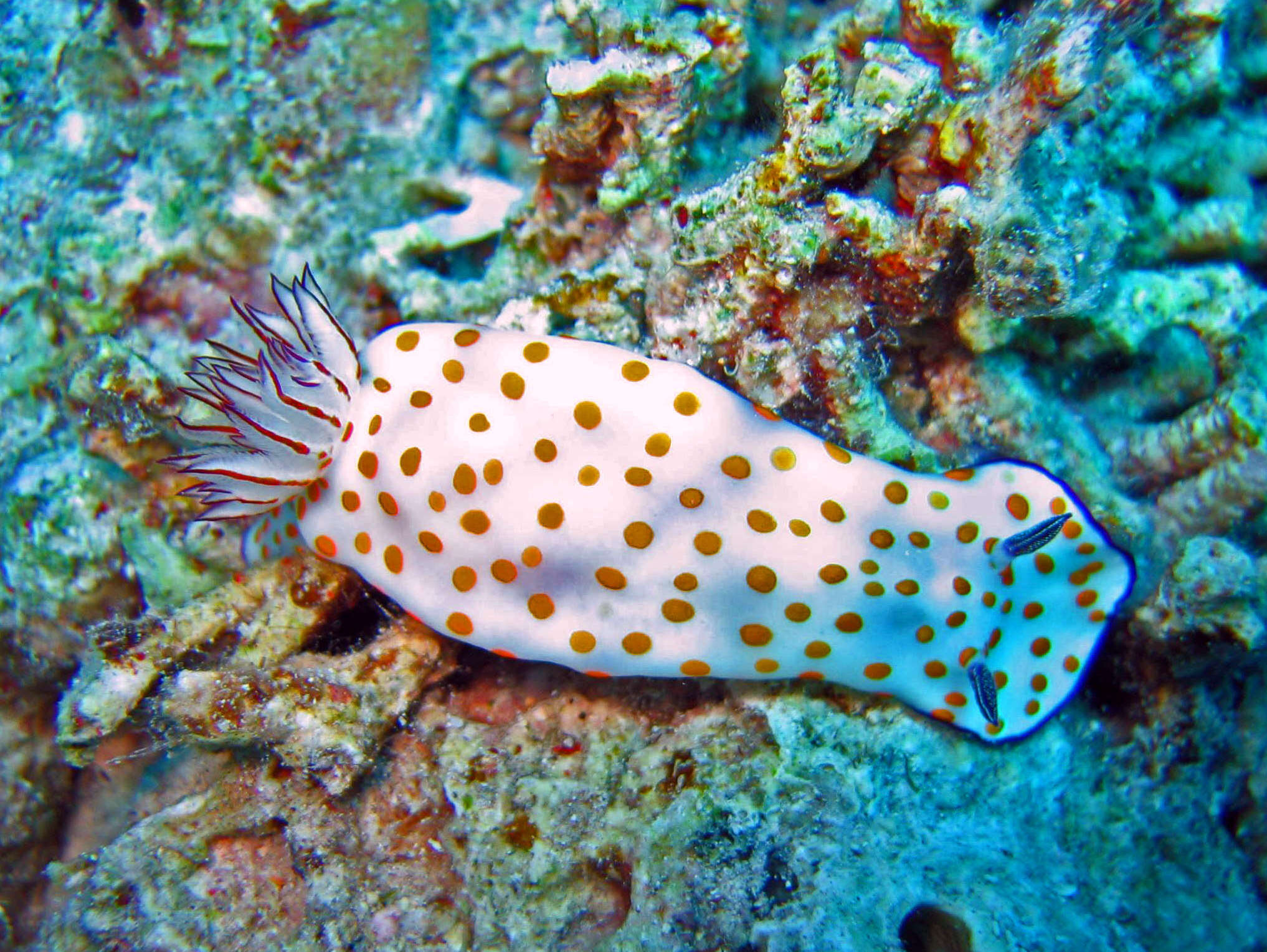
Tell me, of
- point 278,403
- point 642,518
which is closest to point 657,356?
point 642,518

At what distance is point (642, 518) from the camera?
279 centimetres

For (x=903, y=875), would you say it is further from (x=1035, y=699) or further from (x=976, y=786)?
(x=1035, y=699)

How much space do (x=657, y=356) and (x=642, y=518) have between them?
2.51 ft

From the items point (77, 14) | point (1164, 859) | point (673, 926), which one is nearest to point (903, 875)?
point (673, 926)

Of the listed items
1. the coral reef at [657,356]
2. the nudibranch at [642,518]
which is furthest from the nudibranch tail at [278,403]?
the coral reef at [657,356]

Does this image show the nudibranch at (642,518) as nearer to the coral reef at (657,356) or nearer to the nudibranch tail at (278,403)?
the nudibranch tail at (278,403)

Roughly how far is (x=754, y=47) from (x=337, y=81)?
221 centimetres

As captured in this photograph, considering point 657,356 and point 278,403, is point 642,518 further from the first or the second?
point 278,403

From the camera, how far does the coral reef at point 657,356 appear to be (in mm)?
2754

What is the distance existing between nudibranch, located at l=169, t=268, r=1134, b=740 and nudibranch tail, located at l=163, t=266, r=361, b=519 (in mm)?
10

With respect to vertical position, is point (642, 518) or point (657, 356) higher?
point (657, 356)

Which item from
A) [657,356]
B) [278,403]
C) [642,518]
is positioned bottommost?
[642,518]

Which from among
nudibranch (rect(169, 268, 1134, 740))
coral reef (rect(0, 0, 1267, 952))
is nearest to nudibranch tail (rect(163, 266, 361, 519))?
nudibranch (rect(169, 268, 1134, 740))

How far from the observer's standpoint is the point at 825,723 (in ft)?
9.46
